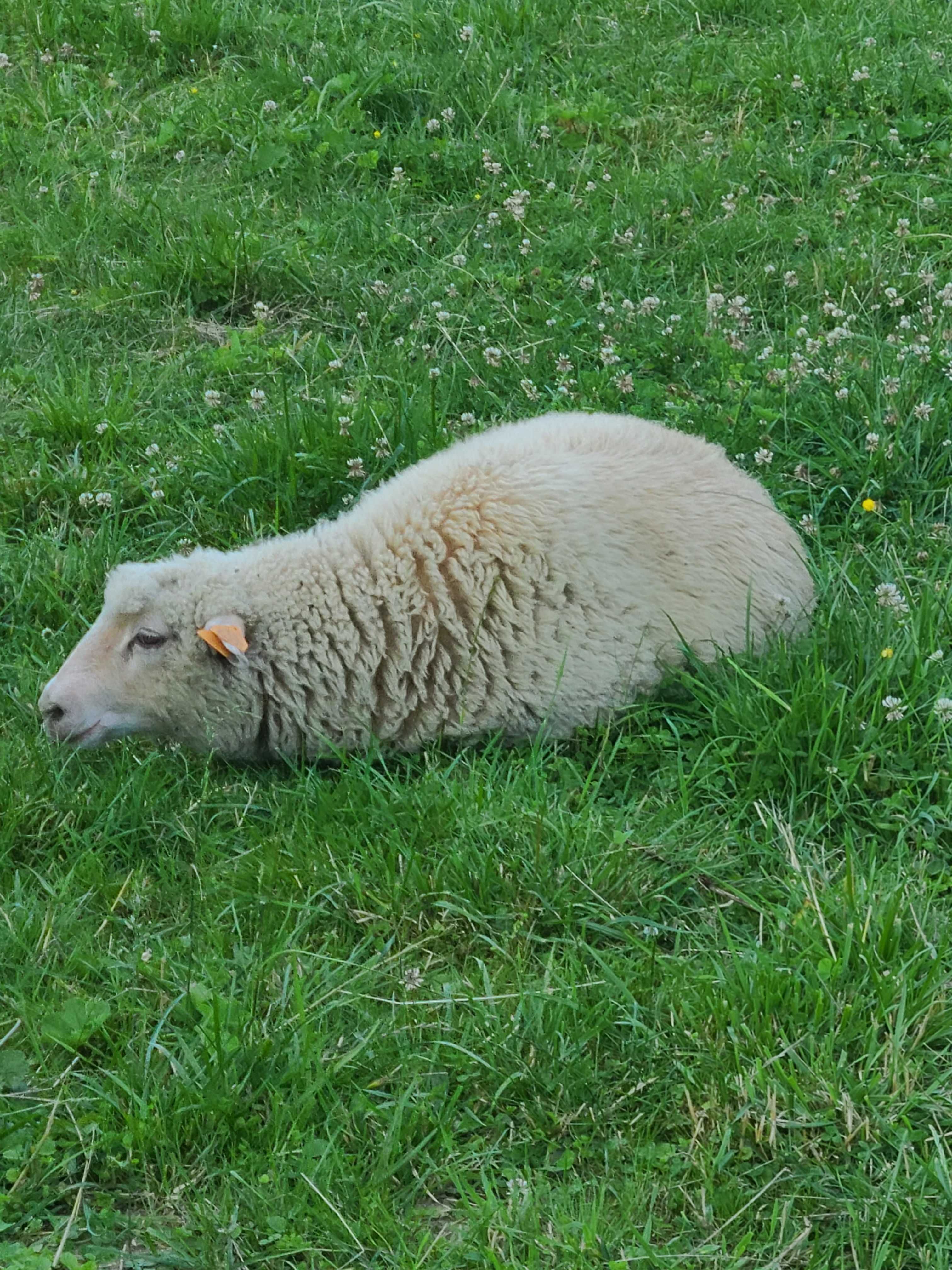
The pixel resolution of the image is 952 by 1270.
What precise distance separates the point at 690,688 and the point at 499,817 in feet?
2.50

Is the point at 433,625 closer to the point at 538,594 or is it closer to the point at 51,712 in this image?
the point at 538,594

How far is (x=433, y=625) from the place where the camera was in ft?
12.6

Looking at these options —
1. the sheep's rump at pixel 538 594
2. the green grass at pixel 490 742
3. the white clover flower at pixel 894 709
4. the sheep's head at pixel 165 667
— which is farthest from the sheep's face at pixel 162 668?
the white clover flower at pixel 894 709

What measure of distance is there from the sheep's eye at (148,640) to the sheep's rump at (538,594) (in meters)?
0.45

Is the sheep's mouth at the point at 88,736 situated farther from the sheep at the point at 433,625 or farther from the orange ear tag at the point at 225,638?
the orange ear tag at the point at 225,638

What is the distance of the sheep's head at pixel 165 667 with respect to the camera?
379 centimetres

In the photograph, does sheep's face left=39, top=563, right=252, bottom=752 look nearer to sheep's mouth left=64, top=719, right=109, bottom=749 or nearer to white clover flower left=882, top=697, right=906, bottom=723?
sheep's mouth left=64, top=719, right=109, bottom=749

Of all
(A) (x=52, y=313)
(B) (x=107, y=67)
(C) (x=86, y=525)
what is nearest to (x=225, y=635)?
(C) (x=86, y=525)

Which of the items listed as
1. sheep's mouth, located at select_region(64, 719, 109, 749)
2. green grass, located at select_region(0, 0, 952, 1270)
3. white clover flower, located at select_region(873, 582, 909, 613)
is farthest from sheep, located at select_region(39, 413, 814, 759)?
white clover flower, located at select_region(873, 582, 909, 613)

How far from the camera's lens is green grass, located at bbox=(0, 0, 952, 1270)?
260 centimetres

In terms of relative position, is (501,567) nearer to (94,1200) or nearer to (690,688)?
(690,688)

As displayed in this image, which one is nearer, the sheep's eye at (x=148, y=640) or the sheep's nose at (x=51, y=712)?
the sheep's nose at (x=51, y=712)

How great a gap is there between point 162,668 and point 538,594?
1.07 m

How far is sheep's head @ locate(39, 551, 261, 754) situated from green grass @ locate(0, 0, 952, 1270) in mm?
112
